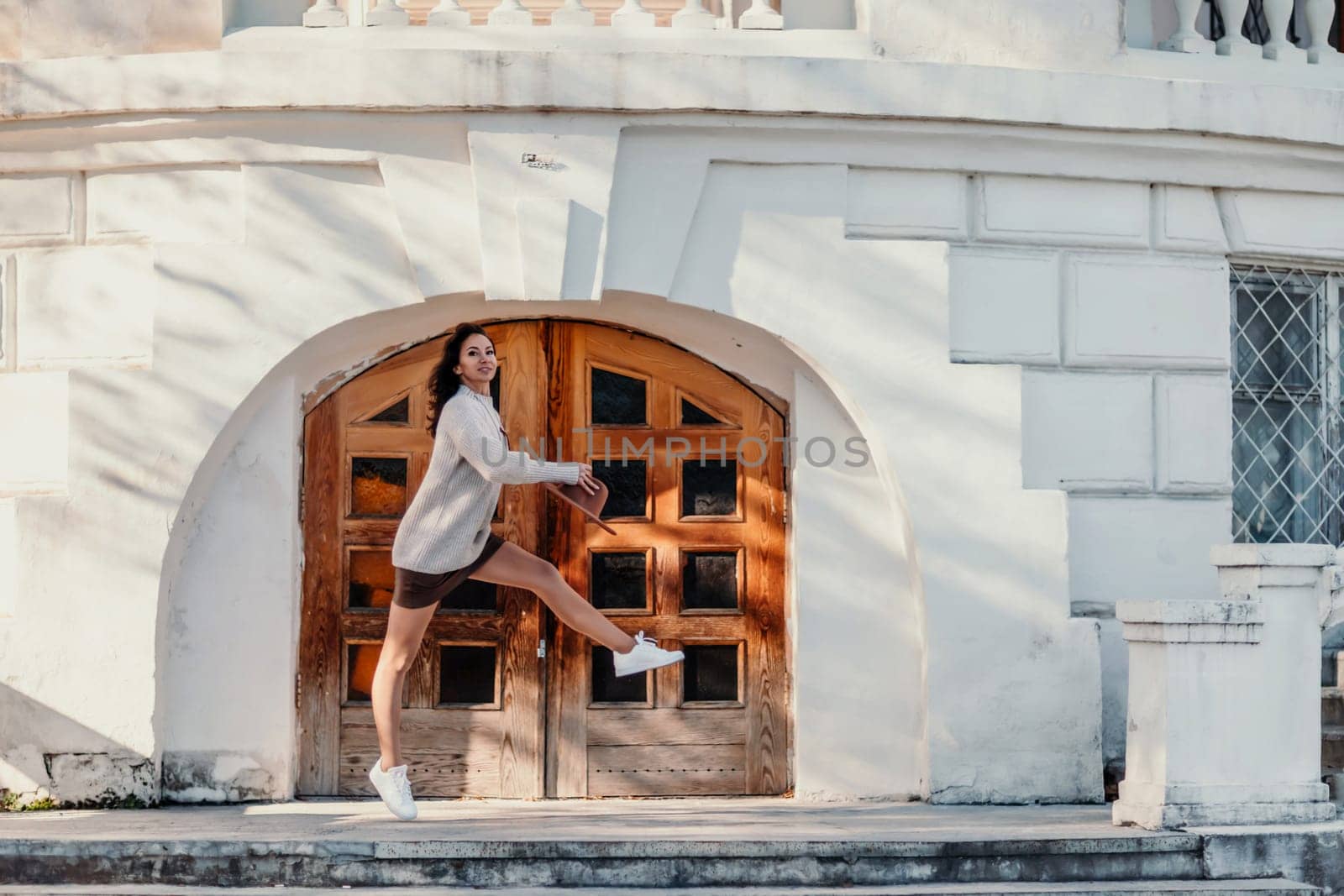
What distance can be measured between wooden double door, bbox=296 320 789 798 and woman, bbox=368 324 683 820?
0.97 meters

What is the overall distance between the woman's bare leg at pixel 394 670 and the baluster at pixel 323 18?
2.80 meters

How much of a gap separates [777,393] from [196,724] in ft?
10.3

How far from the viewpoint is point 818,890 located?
239 inches

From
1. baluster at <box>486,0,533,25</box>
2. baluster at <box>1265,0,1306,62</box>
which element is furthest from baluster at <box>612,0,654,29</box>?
baluster at <box>1265,0,1306,62</box>

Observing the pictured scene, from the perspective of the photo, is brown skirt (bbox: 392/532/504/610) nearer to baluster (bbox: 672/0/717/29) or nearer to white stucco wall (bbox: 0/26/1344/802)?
white stucco wall (bbox: 0/26/1344/802)

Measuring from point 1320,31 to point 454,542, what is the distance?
204 inches

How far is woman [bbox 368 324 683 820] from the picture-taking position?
22.3 ft

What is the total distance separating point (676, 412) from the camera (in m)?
8.12

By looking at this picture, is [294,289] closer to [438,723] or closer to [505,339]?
[505,339]

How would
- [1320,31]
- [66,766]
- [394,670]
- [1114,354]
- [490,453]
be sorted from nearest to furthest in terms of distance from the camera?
1. [490,453]
2. [394,670]
3. [66,766]
4. [1114,354]
5. [1320,31]

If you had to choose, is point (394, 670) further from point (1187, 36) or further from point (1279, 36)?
point (1279, 36)

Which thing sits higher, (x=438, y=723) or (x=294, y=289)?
(x=294, y=289)

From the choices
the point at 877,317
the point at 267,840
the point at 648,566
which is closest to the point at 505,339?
the point at 648,566

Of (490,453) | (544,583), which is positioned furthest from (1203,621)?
(490,453)
